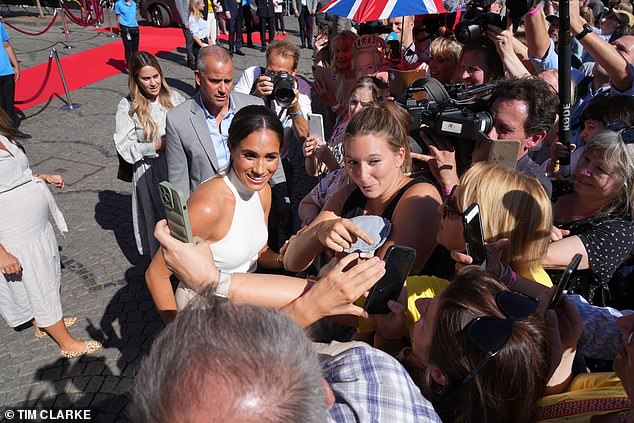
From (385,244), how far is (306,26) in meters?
11.7

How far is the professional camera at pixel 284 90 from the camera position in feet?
11.7

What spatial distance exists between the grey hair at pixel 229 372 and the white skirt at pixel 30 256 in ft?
8.08

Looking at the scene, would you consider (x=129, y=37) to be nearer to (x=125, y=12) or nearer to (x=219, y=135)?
(x=125, y=12)

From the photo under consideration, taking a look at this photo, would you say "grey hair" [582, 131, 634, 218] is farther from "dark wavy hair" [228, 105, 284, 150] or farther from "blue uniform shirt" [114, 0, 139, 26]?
"blue uniform shirt" [114, 0, 139, 26]

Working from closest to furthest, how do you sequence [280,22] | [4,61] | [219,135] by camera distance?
[219,135], [4,61], [280,22]

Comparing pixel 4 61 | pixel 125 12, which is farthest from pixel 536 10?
pixel 125 12

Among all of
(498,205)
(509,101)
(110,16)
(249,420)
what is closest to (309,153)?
(509,101)

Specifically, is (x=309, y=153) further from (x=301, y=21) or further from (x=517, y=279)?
(x=301, y=21)

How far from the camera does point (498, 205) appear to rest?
189 cm

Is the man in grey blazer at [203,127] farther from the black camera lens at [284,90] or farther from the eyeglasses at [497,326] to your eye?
the eyeglasses at [497,326]

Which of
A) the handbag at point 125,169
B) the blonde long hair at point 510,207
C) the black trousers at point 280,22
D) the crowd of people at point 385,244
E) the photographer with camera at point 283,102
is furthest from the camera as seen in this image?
the black trousers at point 280,22

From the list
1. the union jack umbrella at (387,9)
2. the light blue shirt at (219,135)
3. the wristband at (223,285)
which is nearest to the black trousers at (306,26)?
the union jack umbrella at (387,9)

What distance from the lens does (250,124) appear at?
8.05 ft

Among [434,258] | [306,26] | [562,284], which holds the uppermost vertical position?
[306,26]
